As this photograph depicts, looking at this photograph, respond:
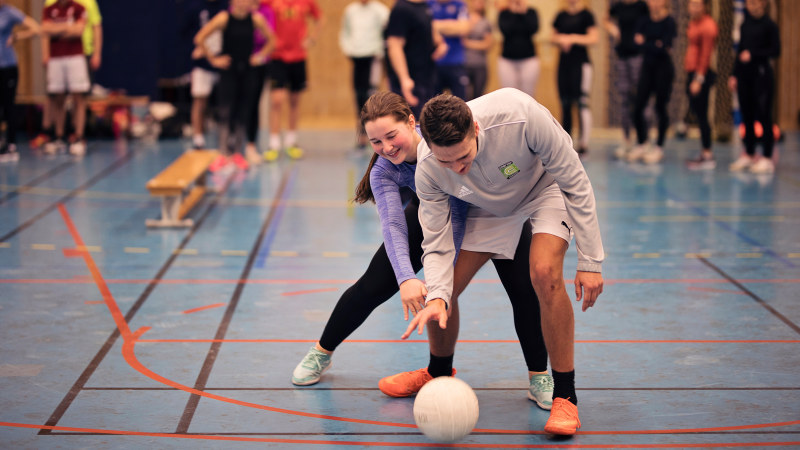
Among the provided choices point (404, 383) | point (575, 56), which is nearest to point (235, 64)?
point (575, 56)

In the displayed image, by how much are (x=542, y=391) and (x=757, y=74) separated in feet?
24.2

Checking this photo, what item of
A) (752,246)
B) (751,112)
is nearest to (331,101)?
(751,112)

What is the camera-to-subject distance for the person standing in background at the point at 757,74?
32.2ft

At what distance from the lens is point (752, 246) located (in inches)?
266

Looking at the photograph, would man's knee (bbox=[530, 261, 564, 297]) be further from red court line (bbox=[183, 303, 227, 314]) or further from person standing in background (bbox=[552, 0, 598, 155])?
person standing in background (bbox=[552, 0, 598, 155])

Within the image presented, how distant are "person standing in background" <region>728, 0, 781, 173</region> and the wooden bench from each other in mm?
5592

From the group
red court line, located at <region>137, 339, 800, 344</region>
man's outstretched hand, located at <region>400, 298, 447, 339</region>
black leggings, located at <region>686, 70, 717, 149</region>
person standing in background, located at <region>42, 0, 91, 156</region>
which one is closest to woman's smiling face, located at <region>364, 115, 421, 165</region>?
man's outstretched hand, located at <region>400, 298, 447, 339</region>

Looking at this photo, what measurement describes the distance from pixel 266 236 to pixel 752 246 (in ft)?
11.5

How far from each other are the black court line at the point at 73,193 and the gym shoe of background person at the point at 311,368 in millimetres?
3781

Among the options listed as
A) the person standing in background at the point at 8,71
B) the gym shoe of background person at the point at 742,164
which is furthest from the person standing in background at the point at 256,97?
the gym shoe of background person at the point at 742,164

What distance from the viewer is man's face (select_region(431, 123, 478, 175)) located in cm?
315

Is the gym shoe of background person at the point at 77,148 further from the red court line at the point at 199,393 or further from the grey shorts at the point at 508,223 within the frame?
the grey shorts at the point at 508,223

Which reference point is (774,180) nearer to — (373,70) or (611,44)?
(373,70)

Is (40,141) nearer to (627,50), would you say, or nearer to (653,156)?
(627,50)
